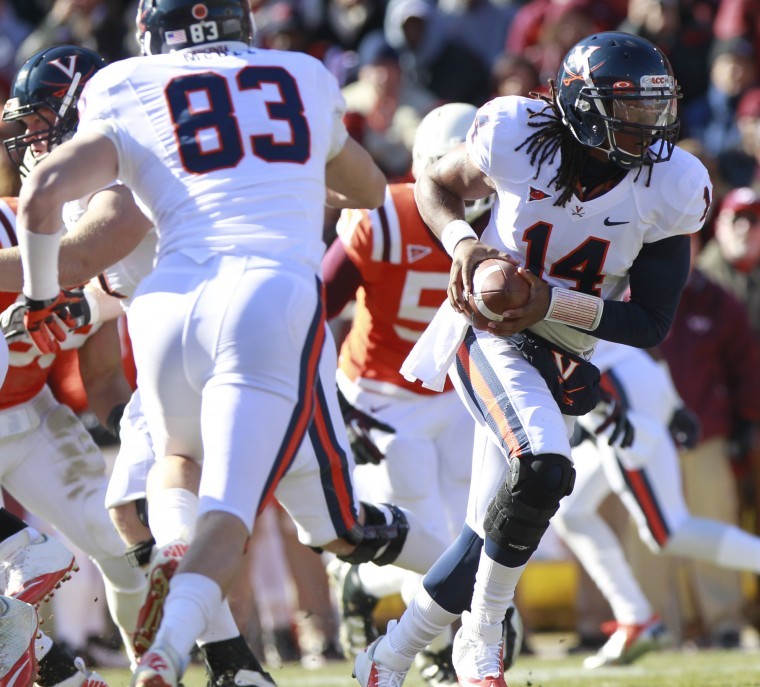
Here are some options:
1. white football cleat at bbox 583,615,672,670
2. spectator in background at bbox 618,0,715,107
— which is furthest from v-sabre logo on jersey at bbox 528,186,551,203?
spectator in background at bbox 618,0,715,107

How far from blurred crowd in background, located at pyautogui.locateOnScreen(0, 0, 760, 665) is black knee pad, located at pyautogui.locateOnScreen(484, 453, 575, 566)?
231 centimetres

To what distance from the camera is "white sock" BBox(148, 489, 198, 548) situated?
3812 mm

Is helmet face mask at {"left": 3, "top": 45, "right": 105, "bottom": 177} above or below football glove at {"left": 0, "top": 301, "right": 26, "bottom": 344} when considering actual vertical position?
above

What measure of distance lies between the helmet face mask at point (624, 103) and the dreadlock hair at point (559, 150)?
0.14 feet

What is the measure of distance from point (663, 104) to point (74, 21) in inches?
296

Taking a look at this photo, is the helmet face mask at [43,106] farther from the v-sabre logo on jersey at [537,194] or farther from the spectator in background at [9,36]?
the spectator in background at [9,36]

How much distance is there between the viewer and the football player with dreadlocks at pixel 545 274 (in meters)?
4.04

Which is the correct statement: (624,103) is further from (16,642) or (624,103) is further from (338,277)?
(16,642)

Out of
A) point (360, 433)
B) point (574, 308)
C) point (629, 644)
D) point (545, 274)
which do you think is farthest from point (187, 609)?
point (629, 644)

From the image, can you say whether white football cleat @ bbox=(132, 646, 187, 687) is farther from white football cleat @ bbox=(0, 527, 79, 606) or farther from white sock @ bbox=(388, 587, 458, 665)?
white sock @ bbox=(388, 587, 458, 665)

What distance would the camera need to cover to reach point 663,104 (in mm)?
4082

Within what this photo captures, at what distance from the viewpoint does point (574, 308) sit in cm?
404

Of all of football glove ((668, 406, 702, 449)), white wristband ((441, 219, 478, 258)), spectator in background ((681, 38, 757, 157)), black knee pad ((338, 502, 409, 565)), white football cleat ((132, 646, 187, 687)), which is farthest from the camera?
spectator in background ((681, 38, 757, 157))

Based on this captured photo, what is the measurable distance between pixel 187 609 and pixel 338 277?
2.11 metres
